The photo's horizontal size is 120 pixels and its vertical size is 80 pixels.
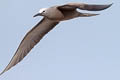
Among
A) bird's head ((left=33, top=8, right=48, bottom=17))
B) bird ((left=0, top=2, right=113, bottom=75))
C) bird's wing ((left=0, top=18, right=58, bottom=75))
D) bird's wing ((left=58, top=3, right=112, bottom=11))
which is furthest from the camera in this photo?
bird's wing ((left=0, top=18, right=58, bottom=75))

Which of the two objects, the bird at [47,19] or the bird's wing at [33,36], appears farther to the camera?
the bird's wing at [33,36]

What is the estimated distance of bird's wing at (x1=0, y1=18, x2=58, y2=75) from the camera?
1493cm

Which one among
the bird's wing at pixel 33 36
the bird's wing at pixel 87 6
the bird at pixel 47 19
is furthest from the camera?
the bird's wing at pixel 33 36

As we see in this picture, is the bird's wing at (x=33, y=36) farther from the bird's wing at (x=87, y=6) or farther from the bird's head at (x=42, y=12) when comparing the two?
the bird's wing at (x=87, y=6)

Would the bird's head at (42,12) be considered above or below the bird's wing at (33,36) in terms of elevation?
above

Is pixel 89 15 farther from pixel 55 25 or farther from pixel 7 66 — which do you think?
pixel 7 66

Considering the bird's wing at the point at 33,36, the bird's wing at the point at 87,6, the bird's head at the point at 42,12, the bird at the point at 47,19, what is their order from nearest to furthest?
the bird's wing at the point at 87,6 → the bird at the point at 47,19 → the bird's head at the point at 42,12 → the bird's wing at the point at 33,36

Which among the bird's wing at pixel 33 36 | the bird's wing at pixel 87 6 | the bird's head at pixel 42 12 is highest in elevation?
the bird's wing at pixel 87 6

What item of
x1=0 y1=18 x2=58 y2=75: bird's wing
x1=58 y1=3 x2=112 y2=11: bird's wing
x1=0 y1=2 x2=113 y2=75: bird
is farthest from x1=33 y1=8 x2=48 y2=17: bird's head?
x1=0 y1=18 x2=58 y2=75: bird's wing

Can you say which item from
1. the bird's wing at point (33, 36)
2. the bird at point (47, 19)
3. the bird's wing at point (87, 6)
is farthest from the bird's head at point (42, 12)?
the bird's wing at point (33, 36)

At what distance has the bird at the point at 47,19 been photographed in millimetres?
11883

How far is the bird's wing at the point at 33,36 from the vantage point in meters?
14.9

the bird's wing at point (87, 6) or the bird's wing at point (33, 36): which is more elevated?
the bird's wing at point (87, 6)

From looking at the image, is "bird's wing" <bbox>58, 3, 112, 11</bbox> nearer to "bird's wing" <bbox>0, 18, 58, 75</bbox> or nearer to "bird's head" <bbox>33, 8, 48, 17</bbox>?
"bird's head" <bbox>33, 8, 48, 17</bbox>
